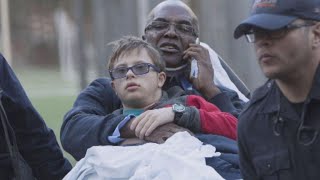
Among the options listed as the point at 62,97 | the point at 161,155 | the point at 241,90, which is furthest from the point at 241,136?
the point at 62,97

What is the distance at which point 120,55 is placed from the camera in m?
4.27

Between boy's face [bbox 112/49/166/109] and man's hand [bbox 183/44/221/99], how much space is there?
303 millimetres

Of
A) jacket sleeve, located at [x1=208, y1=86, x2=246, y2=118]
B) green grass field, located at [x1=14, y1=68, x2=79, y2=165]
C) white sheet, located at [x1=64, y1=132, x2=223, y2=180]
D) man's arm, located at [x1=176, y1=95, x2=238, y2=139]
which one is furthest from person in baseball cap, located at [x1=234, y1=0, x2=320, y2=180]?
green grass field, located at [x1=14, y1=68, x2=79, y2=165]

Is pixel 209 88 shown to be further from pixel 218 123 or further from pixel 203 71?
pixel 218 123

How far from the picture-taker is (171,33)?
458 centimetres

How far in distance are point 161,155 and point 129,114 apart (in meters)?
0.52

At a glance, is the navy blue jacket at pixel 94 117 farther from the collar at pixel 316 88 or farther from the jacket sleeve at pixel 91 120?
the collar at pixel 316 88

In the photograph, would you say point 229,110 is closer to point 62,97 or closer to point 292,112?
point 292,112

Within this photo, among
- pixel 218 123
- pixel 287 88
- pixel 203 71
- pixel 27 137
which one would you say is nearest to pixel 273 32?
pixel 287 88

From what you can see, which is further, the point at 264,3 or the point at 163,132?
the point at 163,132

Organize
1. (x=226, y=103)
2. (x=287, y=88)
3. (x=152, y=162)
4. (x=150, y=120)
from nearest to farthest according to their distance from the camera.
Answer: (x=287, y=88) → (x=152, y=162) → (x=150, y=120) → (x=226, y=103)

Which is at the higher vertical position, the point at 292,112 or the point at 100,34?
the point at 292,112

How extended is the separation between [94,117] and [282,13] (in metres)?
1.38

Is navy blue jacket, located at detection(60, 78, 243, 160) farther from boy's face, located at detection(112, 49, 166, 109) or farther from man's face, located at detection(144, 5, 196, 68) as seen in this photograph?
man's face, located at detection(144, 5, 196, 68)
